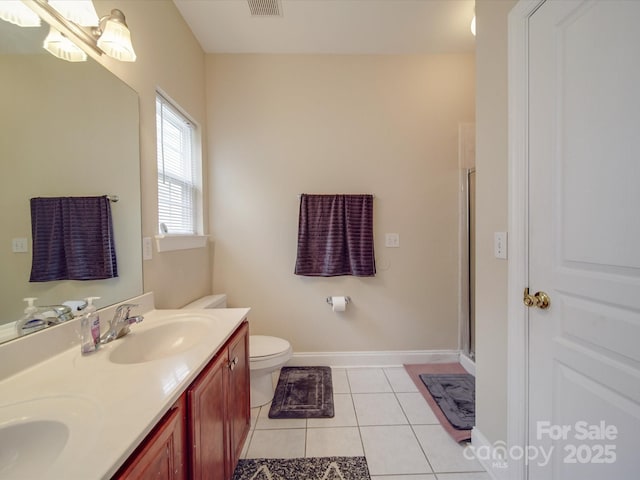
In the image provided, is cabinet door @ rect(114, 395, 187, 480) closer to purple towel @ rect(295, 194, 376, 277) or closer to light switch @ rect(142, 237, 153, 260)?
light switch @ rect(142, 237, 153, 260)

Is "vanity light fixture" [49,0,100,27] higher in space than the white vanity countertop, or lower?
higher

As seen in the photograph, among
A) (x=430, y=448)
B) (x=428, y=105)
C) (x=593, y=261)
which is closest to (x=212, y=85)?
(x=428, y=105)

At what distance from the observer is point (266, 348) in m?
1.74

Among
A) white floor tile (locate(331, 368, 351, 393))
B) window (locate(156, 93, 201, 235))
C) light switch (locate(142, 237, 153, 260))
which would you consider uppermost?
window (locate(156, 93, 201, 235))

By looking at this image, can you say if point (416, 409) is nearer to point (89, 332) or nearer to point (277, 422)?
point (277, 422)

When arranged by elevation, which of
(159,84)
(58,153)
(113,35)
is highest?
(159,84)

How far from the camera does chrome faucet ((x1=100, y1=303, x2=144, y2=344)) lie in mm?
1003

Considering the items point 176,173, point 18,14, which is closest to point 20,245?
point 18,14

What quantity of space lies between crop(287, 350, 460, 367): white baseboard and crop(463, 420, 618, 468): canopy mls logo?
3.62ft

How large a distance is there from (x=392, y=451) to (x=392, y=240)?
4.87ft

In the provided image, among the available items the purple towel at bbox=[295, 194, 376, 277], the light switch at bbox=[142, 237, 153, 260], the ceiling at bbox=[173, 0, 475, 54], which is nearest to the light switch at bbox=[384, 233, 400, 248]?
the purple towel at bbox=[295, 194, 376, 277]

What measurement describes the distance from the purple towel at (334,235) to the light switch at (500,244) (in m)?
1.05

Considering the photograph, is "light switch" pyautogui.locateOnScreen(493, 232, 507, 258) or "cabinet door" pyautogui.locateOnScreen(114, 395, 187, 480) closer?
"cabinet door" pyautogui.locateOnScreen(114, 395, 187, 480)

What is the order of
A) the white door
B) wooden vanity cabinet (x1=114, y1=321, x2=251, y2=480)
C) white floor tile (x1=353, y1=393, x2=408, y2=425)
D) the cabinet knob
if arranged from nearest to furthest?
wooden vanity cabinet (x1=114, y1=321, x2=251, y2=480)
the white door
the cabinet knob
white floor tile (x1=353, y1=393, x2=408, y2=425)
